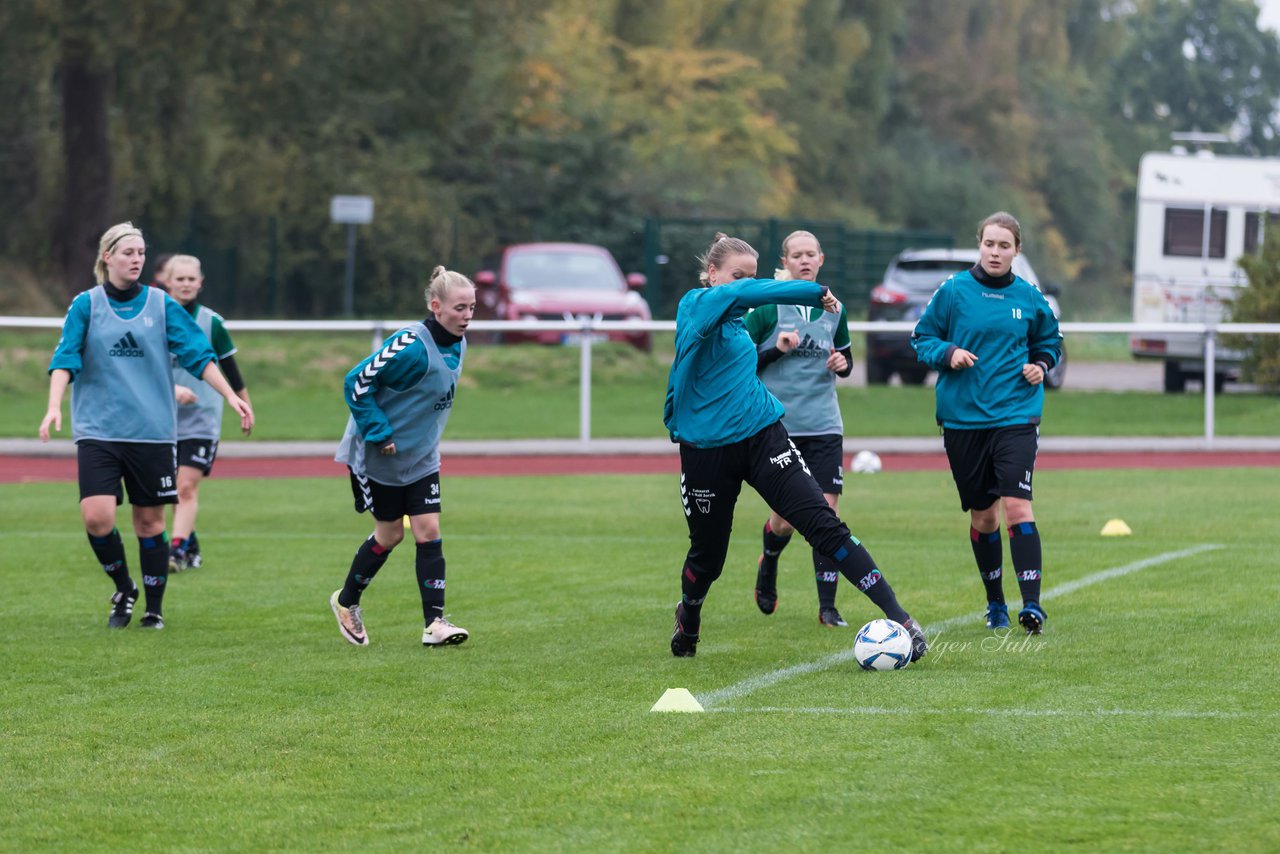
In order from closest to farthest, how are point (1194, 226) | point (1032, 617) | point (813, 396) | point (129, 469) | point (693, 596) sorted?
point (693, 596), point (1032, 617), point (129, 469), point (813, 396), point (1194, 226)

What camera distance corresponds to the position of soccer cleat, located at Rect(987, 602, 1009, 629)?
8797 millimetres

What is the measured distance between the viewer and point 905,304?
1070 inches

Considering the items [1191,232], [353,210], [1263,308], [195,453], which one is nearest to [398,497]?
[195,453]

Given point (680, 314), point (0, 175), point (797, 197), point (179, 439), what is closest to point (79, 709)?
point (680, 314)

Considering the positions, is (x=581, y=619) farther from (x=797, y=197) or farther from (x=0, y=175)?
(x=797, y=197)

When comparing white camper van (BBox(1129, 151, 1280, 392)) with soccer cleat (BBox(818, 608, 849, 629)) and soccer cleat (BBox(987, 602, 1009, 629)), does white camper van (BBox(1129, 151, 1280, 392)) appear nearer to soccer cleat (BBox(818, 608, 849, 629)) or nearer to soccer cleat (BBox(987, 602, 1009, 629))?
soccer cleat (BBox(818, 608, 849, 629))

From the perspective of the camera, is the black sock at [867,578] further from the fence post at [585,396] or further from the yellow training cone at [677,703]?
the fence post at [585,396]

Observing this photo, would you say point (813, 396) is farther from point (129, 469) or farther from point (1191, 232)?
point (1191, 232)

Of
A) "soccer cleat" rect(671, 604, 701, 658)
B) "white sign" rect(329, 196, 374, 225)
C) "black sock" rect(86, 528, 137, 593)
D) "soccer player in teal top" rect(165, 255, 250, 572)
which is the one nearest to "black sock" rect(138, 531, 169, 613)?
"black sock" rect(86, 528, 137, 593)

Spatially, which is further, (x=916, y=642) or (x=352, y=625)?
(x=352, y=625)

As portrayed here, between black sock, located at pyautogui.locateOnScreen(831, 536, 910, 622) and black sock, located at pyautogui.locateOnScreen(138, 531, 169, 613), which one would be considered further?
black sock, located at pyautogui.locateOnScreen(138, 531, 169, 613)

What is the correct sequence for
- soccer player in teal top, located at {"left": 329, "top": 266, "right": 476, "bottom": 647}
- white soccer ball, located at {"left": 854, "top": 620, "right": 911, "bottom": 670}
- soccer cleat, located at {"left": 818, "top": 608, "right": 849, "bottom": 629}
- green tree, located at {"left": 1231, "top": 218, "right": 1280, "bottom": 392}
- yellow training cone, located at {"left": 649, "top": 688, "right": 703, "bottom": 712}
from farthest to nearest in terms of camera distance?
green tree, located at {"left": 1231, "top": 218, "right": 1280, "bottom": 392}
soccer cleat, located at {"left": 818, "top": 608, "right": 849, "bottom": 629}
soccer player in teal top, located at {"left": 329, "top": 266, "right": 476, "bottom": 647}
white soccer ball, located at {"left": 854, "top": 620, "right": 911, "bottom": 670}
yellow training cone, located at {"left": 649, "top": 688, "right": 703, "bottom": 712}

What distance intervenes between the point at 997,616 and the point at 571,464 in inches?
418

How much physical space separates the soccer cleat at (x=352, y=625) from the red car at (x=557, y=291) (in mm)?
16820
